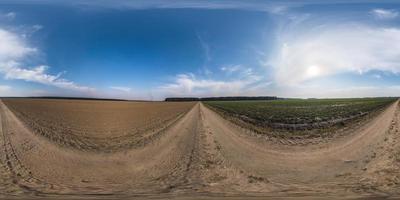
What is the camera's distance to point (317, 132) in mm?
22984

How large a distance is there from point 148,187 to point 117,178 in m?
1.53

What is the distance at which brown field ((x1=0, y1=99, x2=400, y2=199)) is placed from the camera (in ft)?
37.3

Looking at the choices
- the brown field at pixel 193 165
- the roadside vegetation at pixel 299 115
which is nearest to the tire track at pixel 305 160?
the brown field at pixel 193 165

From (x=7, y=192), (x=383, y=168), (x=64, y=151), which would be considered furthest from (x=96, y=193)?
(x=383, y=168)

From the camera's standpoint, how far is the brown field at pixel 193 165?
11.4 metres

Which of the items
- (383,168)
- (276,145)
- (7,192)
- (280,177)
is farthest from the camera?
(276,145)

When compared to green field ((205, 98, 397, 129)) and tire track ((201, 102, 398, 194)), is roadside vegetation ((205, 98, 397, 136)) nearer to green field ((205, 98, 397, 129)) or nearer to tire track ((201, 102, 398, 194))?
green field ((205, 98, 397, 129))

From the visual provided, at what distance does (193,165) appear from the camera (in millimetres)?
14539

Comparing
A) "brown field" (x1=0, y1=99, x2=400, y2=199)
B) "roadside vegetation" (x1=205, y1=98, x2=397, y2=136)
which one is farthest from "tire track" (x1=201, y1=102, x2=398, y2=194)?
"roadside vegetation" (x1=205, y1=98, x2=397, y2=136)

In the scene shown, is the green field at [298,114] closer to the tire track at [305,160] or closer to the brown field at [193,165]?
the brown field at [193,165]

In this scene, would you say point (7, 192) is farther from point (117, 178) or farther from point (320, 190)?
point (320, 190)

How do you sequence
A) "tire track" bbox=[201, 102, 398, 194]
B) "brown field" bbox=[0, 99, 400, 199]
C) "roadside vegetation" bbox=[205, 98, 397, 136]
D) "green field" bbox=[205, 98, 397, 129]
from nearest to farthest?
"brown field" bbox=[0, 99, 400, 199], "tire track" bbox=[201, 102, 398, 194], "roadside vegetation" bbox=[205, 98, 397, 136], "green field" bbox=[205, 98, 397, 129]

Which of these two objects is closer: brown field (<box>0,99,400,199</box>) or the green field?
brown field (<box>0,99,400,199</box>)

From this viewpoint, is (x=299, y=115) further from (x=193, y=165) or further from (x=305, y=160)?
(x=193, y=165)
